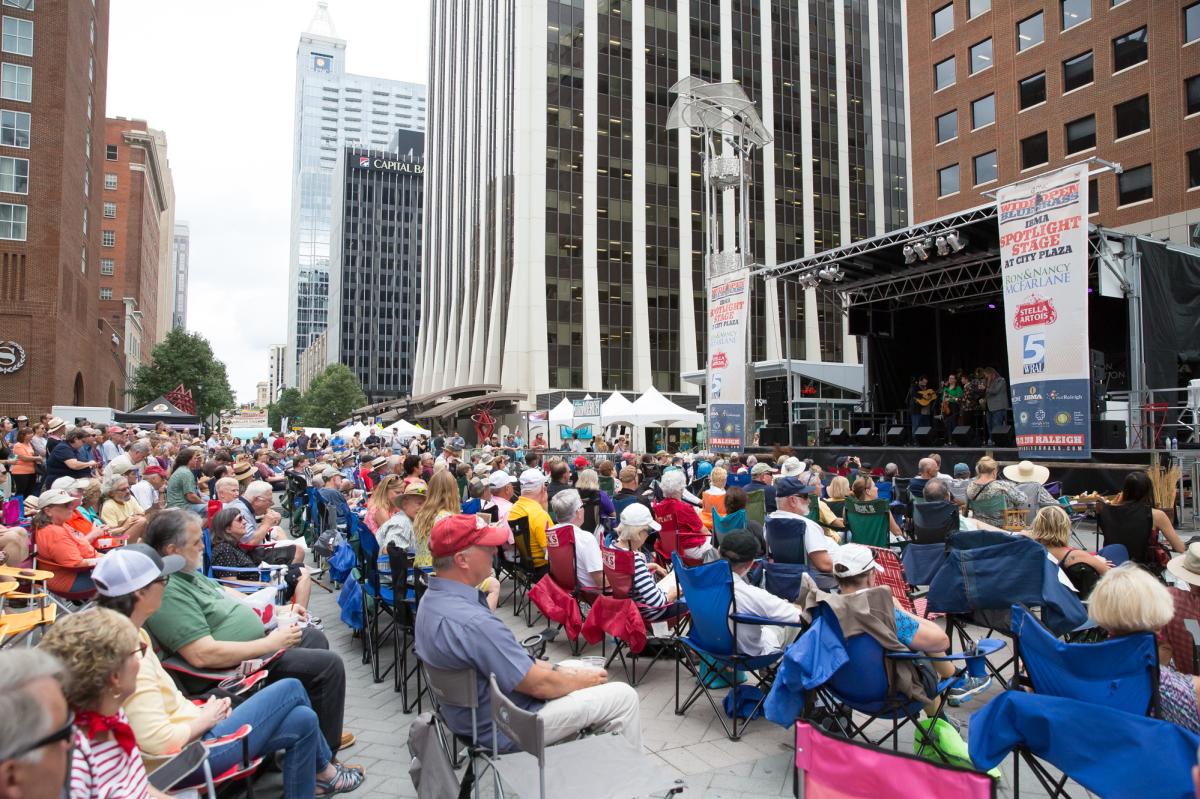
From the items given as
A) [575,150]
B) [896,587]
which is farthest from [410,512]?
[575,150]

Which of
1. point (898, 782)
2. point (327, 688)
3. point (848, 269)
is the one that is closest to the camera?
point (898, 782)

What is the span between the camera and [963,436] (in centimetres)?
1756

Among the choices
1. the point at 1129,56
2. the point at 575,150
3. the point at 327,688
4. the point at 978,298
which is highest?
the point at 575,150

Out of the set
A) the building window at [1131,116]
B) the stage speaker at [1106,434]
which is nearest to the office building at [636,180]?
the building window at [1131,116]

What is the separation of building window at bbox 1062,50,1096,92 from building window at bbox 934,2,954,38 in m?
6.54

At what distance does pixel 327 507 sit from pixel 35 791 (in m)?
10.3

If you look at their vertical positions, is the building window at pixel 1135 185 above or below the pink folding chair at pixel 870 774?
above

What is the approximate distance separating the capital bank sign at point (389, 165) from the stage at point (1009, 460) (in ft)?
377

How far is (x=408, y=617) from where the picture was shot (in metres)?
5.41

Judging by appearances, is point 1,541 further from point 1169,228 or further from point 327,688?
point 1169,228

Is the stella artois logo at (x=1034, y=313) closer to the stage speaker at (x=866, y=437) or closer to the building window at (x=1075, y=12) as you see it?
the stage speaker at (x=866, y=437)

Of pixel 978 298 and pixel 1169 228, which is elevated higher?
pixel 1169 228

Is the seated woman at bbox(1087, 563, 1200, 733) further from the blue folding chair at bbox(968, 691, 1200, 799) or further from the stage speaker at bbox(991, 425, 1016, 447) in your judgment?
the stage speaker at bbox(991, 425, 1016, 447)

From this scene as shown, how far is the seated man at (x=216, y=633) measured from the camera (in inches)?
141
